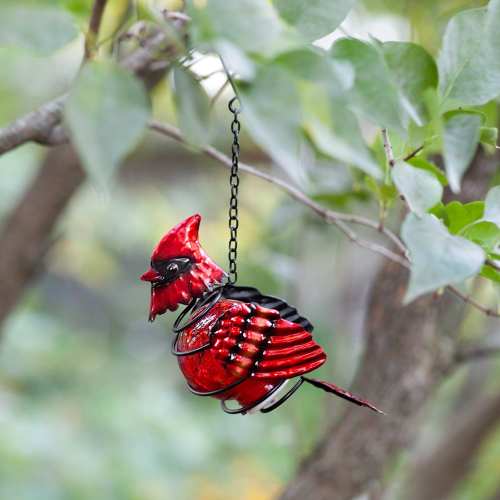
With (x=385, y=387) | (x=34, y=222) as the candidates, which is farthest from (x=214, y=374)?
(x=34, y=222)

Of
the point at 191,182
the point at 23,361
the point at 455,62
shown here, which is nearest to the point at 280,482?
the point at 23,361

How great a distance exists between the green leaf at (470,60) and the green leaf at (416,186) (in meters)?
0.05

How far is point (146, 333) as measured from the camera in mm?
3088

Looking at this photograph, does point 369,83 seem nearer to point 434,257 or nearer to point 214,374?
point 434,257

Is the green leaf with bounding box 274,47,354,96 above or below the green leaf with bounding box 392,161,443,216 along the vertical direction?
above

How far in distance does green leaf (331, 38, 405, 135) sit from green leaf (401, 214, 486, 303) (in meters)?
0.07

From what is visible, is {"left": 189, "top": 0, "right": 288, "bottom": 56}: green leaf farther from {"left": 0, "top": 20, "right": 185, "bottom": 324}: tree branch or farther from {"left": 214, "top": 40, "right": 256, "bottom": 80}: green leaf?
{"left": 0, "top": 20, "right": 185, "bottom": 324}: tree branch

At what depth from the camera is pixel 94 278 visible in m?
2.72

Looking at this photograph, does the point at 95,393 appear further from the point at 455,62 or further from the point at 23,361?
the point at 455,62

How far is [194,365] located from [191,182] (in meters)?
2.21

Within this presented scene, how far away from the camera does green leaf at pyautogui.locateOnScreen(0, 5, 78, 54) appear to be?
39 cm

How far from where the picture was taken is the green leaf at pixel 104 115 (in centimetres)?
30

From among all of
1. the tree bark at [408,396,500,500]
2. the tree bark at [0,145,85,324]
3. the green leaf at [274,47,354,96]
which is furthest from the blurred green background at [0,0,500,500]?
the green leaf at [274,47,354,96]

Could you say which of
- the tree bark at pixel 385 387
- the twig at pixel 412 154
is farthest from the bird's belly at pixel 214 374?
the tree bark at pixel 385 387
